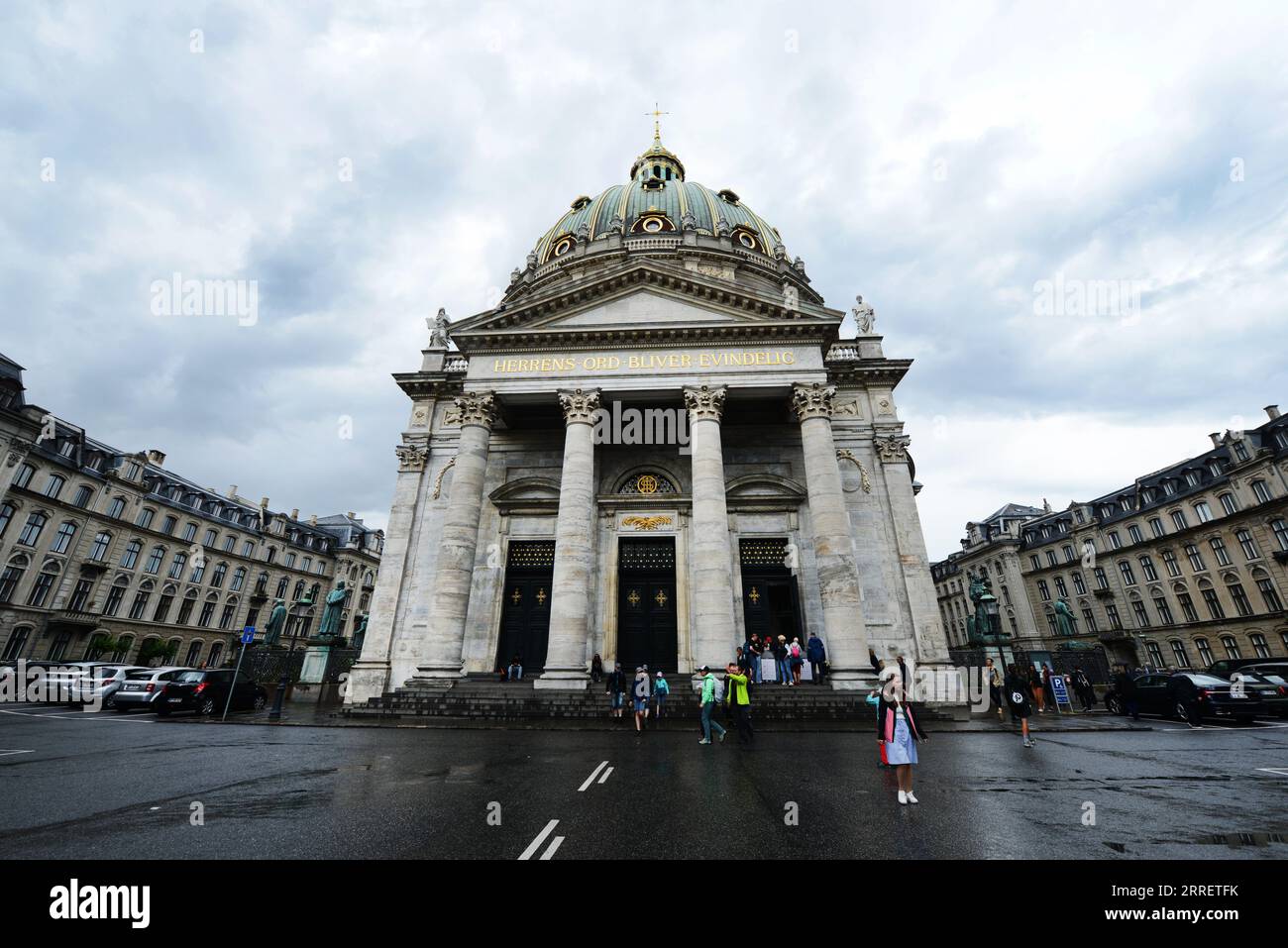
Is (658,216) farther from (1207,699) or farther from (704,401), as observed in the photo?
(1207,699)

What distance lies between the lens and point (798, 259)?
1549 inches

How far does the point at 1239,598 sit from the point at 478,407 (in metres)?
53.2

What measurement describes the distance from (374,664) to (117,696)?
7.98 meters

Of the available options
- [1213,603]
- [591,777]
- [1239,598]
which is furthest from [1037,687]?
[1213,603]

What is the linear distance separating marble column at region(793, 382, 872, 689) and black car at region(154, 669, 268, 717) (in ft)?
60.9

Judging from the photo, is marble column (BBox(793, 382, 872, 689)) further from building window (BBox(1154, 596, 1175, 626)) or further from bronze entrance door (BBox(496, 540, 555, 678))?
building window (BBox(1154, 596, 1175, 626))

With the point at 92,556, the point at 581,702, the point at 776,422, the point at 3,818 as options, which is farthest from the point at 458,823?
the point at 92,556

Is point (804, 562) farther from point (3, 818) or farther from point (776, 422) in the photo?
point (3, 818)

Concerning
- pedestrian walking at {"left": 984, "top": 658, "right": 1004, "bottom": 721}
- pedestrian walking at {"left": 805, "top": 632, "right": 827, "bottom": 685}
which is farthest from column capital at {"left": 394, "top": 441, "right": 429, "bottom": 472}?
pedestrian walking at {"left": 984, "top": 658, "right": 1004, "bottom": 721}

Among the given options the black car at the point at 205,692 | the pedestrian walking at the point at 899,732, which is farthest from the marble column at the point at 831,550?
the black car at the point at 205,692

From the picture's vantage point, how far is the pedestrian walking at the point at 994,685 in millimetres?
17219

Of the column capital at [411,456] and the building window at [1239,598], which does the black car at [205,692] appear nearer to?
the column capital at [411,456]

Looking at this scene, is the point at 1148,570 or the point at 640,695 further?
the point at 1148,570

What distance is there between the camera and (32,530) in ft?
118
